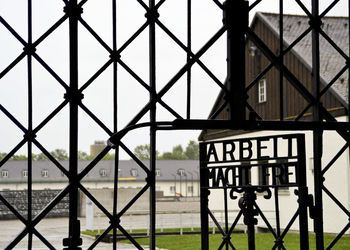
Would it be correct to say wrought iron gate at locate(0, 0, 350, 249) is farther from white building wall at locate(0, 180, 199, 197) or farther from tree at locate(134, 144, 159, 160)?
white building wall at locate(0, 180, 199, 197)

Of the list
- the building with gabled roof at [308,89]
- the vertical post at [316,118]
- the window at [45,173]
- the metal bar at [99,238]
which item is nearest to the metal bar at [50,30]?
the metal bar at [99,238]

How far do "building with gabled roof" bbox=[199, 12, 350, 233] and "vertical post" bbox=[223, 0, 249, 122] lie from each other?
11805mm

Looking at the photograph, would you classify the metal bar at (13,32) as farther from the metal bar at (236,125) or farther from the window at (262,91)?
the window at (262,91)

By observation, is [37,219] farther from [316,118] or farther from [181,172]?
[181,172]

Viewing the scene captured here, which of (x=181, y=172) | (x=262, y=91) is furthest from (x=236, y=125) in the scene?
(x=181, y=172)

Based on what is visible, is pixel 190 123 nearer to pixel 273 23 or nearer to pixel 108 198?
pixel 273 23

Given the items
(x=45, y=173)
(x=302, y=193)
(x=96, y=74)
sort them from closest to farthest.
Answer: (x=302, y=193), (x=96, y=74), (x=45, y=173)

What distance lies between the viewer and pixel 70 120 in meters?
3.27

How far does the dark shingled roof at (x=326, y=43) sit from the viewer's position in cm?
1582

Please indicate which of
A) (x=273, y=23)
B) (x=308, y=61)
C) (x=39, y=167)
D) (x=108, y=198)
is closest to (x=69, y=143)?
(x=308, y=61)

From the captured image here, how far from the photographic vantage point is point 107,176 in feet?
187

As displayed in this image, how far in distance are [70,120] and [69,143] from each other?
124 mm

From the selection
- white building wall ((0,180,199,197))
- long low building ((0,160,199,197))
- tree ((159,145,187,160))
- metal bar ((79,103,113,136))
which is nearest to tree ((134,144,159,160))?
metal bar ((79,103,113,136))

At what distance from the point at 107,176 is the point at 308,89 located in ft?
138
